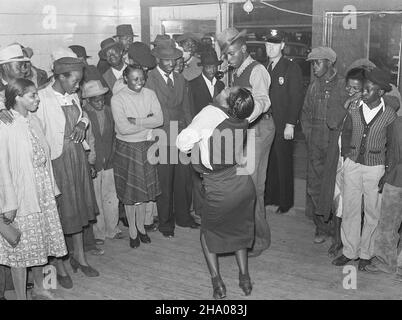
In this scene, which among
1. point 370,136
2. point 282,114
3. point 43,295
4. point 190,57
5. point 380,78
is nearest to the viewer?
point 43,295

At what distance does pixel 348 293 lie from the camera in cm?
432

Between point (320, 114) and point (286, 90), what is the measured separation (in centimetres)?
76

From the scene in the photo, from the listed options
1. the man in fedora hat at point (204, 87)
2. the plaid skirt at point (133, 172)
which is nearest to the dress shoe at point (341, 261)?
the man in fedora hat at point (204, 87)

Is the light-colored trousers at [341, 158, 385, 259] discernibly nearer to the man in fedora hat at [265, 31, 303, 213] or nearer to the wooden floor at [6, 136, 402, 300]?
the wooden floor at [6, 136, 402, 300]

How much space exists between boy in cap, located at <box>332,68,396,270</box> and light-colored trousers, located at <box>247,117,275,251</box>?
2.31 ft

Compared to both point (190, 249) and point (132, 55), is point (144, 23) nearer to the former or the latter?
point (132, 55)

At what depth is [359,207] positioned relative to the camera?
4688mm

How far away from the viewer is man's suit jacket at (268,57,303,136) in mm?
5855

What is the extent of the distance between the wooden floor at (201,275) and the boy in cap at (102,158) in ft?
0.60

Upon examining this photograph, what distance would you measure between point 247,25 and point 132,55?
8.83 feet

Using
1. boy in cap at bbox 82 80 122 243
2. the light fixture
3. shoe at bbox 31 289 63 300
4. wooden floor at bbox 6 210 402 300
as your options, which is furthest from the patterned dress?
the light fixture

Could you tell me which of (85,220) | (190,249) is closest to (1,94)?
(85,220)

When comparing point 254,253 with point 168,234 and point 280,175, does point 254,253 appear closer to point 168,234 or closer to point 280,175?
point 168,234

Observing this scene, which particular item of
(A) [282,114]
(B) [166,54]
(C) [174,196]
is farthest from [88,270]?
(A) [282,114]
